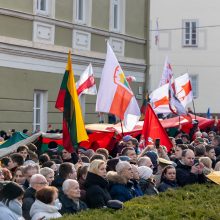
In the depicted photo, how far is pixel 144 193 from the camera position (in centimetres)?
1229

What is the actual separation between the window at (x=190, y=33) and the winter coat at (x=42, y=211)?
139 ft

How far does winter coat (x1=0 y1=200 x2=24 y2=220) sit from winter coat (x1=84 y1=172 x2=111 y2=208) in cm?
155

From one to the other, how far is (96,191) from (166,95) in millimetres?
12962

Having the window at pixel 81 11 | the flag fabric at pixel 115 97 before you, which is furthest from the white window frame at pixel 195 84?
the flag fabric at pixel 115 97

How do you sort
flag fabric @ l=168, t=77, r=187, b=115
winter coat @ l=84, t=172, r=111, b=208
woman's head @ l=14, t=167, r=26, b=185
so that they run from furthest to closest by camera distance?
flag fabric @ l=168, t=77, r=187, b=115, woman's head @ l=14, t=167, r=26, b=185, winter coat @ l=84, t=172, r=111, b=208

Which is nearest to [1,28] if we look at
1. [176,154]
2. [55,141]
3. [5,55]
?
[5,55]

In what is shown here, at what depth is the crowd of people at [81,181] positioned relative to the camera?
32.2ft

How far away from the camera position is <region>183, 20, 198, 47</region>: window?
5156 centimetres

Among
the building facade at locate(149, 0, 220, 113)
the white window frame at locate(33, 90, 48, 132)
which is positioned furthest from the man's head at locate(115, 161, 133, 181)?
the building facade at locate(149, 0, 220, 113)

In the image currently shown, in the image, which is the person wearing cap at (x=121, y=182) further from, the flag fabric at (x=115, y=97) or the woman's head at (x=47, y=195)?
the flag fabric at (x=115, y=97)

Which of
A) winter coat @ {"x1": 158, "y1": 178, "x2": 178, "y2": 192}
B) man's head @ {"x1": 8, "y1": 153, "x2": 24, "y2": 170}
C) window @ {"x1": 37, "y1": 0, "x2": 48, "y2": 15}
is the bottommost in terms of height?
winter coat @ {"x1": 158, "y1": 178, "x2": 178, "y2": 192}

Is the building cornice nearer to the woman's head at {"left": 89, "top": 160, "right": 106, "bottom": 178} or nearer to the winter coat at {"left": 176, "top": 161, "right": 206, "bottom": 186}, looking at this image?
the winter coat at {"left": 176, "top": 161, "right": 206, "bottom": 186}

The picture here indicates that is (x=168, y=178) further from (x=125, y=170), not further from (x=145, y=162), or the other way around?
(x=125, y=170)

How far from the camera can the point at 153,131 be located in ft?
58.8
